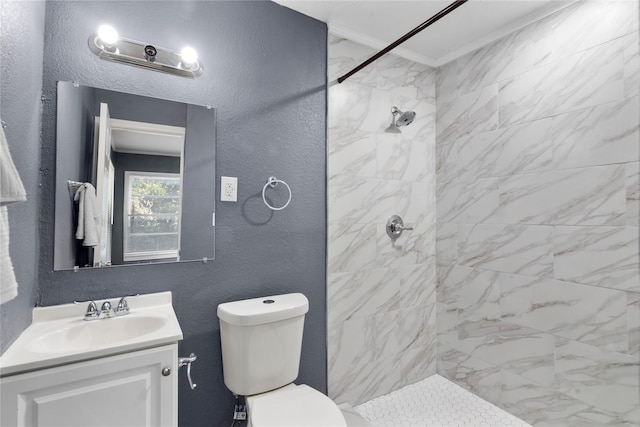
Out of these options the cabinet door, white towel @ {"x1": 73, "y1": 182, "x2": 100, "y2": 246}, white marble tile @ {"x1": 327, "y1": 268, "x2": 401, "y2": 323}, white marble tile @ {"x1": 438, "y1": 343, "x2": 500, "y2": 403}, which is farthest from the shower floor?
white towel @ {"x1": 73, "y1": 182, "x2": 100, "y2": 246}

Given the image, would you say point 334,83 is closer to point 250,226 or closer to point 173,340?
point 250,226

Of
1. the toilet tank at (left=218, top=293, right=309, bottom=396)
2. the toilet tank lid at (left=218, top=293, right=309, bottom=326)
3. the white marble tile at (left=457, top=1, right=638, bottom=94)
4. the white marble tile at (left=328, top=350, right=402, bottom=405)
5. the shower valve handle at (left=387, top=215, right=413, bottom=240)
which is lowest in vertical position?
the white marble tile at (left=328, top=350, right=402, bottom=405)

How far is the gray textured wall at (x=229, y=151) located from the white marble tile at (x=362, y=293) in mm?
98

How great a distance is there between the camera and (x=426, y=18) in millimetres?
1982

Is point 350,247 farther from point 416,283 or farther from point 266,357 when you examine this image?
point 266,357

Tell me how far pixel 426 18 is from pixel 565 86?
913 millimetres

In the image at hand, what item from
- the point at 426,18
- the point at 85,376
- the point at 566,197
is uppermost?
the point at 426,18

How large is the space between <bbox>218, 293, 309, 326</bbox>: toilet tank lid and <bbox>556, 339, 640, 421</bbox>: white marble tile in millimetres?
1494

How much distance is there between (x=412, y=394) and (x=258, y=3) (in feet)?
9.08

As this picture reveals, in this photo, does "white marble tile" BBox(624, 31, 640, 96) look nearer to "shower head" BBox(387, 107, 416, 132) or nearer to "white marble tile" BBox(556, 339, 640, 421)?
"shower head" BBox(387, 107, 416, 132)

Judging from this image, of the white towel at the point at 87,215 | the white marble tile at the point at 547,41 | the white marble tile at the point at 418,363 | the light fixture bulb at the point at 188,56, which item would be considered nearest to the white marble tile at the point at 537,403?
the white marble tile at the point at 418,363

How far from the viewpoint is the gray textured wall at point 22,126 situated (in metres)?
1.03

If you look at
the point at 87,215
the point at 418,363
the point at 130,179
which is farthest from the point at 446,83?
the point at 87,215

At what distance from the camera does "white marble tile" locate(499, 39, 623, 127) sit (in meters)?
1.59
